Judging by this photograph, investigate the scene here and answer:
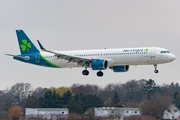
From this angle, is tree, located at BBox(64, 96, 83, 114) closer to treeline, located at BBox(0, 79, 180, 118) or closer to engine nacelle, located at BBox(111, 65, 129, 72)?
treeline, located at BBox(0, 79, 180, 118)

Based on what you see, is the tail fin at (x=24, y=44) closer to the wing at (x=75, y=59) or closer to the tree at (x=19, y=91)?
the wing at (x=75, y=59)

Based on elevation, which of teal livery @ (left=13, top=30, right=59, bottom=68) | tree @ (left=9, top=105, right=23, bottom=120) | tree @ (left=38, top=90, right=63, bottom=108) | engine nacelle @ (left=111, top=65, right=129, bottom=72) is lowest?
tree @ (left=9, top=105, right=23, bottom=120)

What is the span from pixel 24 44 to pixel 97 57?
15160mm

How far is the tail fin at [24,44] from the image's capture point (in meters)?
99.3

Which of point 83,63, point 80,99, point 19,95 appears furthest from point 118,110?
point 19,95

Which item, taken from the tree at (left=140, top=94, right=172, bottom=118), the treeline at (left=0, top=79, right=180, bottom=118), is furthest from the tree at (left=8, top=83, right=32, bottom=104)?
the tree at (left=140, top=94, right=172, bottom=118)

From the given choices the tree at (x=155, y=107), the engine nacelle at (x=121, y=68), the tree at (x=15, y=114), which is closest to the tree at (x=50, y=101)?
the tree at (x=155, y=107)

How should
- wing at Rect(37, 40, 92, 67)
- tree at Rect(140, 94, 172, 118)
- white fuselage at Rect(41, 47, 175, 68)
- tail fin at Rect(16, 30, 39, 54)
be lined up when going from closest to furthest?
Result: white fuselage at Rect(41, 47, 175, 68) → wing at Rect(37, 40, 92, 67) → tail fin at Rect(16, 30, 39, 54) → tree at Rect(140, 94, 172, 118)

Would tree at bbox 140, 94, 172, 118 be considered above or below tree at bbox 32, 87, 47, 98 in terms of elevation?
below

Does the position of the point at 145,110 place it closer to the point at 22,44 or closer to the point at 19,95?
the point at 22,44

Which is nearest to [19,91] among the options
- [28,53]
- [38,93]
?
[38,93]

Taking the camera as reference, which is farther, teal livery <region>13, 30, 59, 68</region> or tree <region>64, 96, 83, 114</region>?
tree <region>64, 96, 83, 114</region>

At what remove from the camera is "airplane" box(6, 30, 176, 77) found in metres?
87.8

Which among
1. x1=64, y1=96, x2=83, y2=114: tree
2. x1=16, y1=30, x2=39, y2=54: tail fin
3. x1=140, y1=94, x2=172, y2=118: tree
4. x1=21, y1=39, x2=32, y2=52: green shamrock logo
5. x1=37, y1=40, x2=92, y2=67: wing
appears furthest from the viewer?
x1=64, y1=96, x2=83, y2=114: tree
